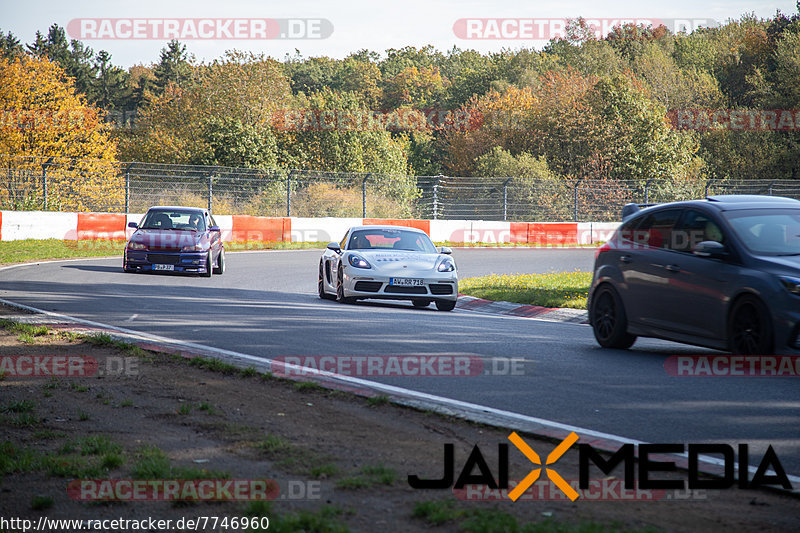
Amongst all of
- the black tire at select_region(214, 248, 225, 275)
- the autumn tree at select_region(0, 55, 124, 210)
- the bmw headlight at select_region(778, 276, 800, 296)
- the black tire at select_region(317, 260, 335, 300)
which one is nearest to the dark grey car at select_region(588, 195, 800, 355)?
the bmw headlight at select_region(778, 276, 800, 296)

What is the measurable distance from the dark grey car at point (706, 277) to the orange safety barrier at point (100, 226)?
71.6 ft

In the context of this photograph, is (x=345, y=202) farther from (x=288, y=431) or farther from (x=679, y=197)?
(x=288, y=431)

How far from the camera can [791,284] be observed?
8.11m

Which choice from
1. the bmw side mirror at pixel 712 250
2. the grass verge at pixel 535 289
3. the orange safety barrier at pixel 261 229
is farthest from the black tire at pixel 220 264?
the bmw side mirror at pixel 712 250

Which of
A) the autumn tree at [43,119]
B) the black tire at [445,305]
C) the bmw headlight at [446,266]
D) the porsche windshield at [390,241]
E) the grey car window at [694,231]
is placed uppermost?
the autumn tree at [43,119]

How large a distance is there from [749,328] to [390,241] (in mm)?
8379

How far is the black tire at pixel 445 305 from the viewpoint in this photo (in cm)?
1535

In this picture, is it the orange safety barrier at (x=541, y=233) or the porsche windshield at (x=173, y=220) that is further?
the orange safety barrier at (x=541, y=233)

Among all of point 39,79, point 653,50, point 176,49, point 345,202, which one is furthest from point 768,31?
point 176,49

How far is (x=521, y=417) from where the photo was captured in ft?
21.1

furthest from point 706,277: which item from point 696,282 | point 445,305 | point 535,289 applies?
point 535,289

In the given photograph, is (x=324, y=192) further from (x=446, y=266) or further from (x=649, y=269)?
(x=649, y=269)

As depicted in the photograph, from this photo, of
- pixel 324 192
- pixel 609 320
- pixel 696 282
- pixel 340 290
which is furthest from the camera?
pixel 324 192

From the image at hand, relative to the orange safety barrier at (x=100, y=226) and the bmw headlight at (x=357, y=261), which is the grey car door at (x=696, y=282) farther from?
the orange safety barrier at (x=100, y=226)
